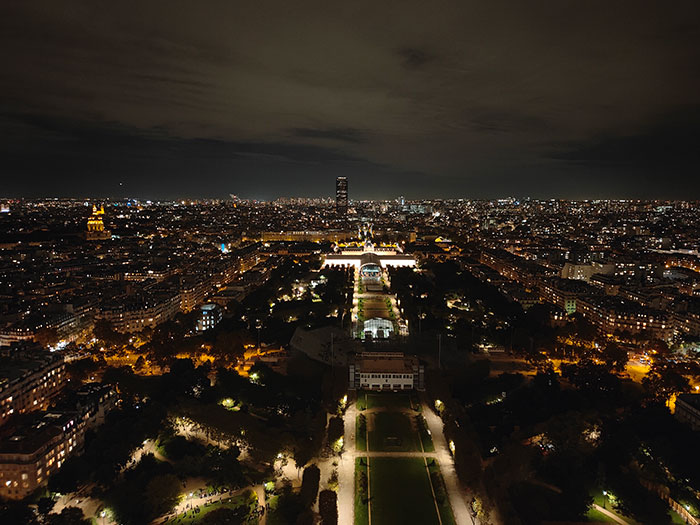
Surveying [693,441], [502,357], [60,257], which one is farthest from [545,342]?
[60,257]

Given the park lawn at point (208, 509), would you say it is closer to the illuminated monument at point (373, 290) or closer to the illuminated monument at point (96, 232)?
the illuminated monument at point (373, 290)

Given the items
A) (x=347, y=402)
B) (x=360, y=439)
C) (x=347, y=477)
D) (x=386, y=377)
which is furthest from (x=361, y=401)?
(x=347, y=477)

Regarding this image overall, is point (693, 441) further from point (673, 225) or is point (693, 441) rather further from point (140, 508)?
point (673, 225)

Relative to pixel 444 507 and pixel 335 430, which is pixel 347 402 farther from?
pixel 444 507

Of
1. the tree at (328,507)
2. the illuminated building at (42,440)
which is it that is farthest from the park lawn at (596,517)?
the illuminated building at (42,440)

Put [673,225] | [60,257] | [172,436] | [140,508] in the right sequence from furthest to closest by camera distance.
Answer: [673,225]
[60,257]
[172,436]
[140,508]

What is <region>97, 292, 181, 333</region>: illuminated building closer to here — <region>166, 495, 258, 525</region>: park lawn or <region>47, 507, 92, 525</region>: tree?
<region>47, 507, 92, 525</region>: tree
